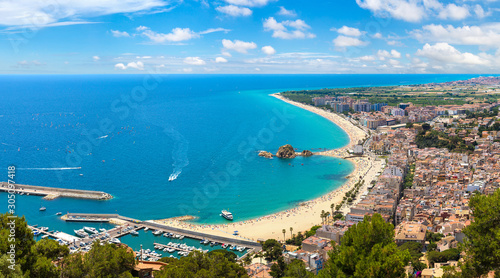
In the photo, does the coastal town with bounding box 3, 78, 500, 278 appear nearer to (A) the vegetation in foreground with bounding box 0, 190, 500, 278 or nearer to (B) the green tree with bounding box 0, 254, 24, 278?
(A) the vegetation in foreground with bounding box 0, 190, 500, 278

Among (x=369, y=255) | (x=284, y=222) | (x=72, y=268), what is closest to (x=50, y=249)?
(x=72, y=268)

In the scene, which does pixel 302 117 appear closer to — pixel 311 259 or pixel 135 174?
pixel 135 174

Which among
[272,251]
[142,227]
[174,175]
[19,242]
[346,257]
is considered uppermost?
[19,242]

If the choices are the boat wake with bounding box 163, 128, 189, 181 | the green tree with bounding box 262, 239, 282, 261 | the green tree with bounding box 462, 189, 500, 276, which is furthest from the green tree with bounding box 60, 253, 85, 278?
the boat wake with bounding box 163, 128, 189, 181

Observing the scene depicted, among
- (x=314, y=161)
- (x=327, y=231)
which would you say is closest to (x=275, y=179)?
(x=314, y=161)

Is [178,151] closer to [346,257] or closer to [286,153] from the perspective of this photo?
[286,153]

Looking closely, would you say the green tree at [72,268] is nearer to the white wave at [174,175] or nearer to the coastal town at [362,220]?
the coastal town at [362,220]

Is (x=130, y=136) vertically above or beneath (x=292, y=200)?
above
